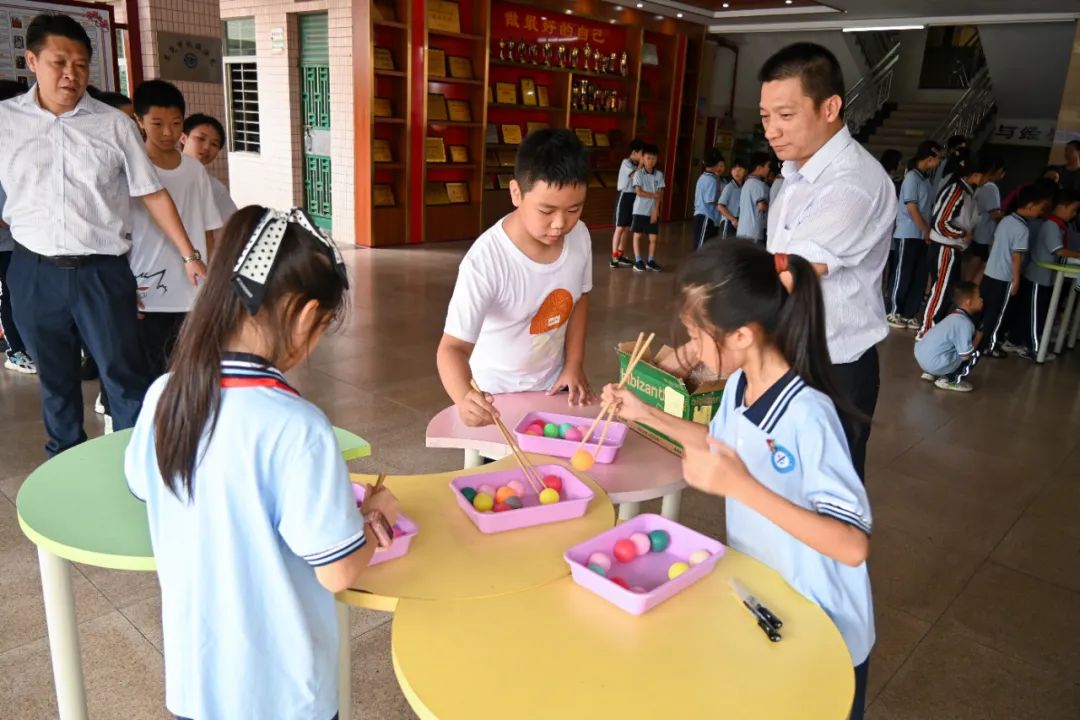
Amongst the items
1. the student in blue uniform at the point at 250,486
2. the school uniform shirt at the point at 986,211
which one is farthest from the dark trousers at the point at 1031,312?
the student in blue uniform at the point at 250,486

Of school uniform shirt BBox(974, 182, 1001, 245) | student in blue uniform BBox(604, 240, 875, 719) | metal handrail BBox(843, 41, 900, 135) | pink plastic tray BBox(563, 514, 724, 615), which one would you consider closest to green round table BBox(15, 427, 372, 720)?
pink plastic tray BBox(563, 514, 724, 615)

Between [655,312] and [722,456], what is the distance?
5390 millimetres

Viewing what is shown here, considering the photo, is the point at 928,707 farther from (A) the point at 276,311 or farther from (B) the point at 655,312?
(B) the point at 655,312

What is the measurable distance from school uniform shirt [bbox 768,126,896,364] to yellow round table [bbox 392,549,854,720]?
0.90 metres

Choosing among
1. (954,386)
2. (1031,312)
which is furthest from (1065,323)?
(954,386)

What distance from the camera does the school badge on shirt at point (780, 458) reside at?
4.20 ft

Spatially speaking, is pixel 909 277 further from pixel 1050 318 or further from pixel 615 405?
pixel 615 405

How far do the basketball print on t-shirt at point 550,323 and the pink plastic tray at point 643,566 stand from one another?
0.84 metres

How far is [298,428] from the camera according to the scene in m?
1.02

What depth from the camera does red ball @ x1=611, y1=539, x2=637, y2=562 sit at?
1306 millimetres

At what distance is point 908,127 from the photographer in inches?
544

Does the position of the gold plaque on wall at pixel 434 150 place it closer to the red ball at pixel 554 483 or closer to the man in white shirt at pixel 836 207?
the man in white shirt at pixel 836 207

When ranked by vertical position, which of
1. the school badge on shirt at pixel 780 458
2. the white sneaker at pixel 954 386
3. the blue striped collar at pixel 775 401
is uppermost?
the blue striped collar at pixel 775 401

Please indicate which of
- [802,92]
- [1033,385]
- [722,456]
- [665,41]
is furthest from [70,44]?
[665,41]
